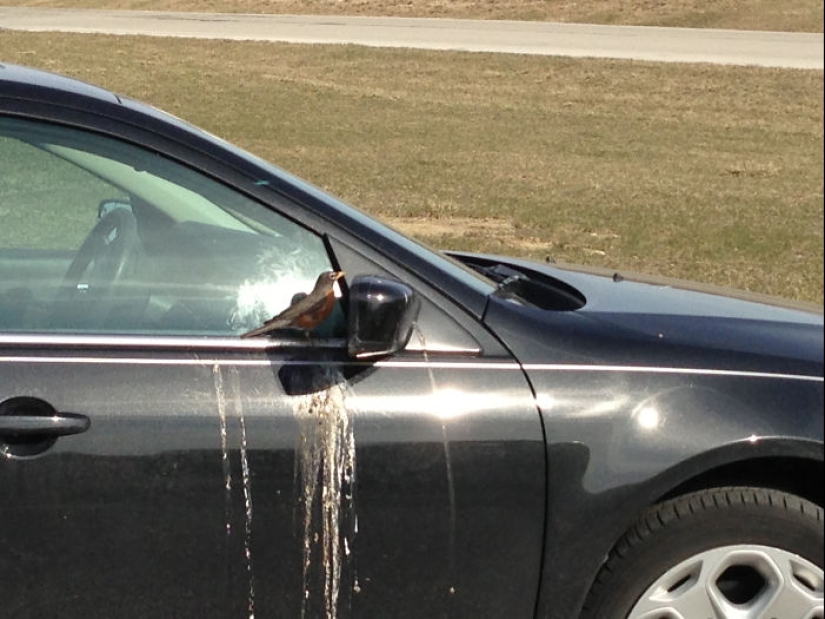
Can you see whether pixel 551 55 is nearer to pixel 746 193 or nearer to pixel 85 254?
pixel 746 193

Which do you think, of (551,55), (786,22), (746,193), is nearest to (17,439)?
(786,22)

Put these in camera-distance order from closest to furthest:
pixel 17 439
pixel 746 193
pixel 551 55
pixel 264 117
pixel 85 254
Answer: pixel 17 439 < pixel 85 254 < pixel 746 193 < pixel 264 117 < pixel 551 55

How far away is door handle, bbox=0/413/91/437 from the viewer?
8.02 ft

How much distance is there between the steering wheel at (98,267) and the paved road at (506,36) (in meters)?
12.9

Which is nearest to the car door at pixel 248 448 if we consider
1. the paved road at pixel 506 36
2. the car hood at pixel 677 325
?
the car hood at pixel 677 325

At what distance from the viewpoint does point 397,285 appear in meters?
2.58

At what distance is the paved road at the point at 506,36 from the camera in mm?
16938

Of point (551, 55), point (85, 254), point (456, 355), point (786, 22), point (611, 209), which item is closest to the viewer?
point (456, 355)

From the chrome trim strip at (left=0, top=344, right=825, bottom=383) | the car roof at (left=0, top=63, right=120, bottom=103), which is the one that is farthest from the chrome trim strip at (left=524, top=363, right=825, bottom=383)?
the car roof at (left=0, top=63, right=120, bottom=103)

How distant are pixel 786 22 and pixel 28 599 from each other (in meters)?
3.40

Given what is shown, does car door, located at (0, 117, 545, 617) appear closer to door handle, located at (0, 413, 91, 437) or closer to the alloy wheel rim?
door handle, located at (0, 413, 91, 437)

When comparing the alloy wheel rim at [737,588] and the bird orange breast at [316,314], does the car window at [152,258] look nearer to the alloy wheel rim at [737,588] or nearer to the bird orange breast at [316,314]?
the bird orange breast at [316,314]

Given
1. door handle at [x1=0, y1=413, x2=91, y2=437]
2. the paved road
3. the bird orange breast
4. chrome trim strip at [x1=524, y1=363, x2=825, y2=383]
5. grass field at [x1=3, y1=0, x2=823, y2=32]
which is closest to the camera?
door handle at [x1=0, y1=413, x2=91, y2=437]

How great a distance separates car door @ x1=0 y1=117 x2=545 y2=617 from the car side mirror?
64 mm
